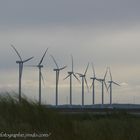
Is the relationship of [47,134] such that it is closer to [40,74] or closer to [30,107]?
[30,107]

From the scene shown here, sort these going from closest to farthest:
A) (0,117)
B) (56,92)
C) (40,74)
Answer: (0,117) < (40,74) < (56,92)

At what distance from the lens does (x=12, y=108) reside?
71.8 ft

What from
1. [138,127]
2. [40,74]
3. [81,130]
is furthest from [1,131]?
[40,74]

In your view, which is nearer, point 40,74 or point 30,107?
point 30,107

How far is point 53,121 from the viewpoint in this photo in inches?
840

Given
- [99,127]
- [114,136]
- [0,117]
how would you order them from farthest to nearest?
[99,127] → [114,136] → [0,117]

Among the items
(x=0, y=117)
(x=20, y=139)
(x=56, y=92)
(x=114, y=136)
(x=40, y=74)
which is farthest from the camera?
(x=56, y=92)

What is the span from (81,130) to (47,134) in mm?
2788

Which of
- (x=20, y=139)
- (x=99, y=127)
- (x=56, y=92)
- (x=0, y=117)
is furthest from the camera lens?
(x=56, y=92)

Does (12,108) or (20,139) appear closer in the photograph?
(20,139)

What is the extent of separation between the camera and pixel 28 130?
20.9m

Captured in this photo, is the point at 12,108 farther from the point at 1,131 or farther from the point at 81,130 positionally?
the point at 81,130

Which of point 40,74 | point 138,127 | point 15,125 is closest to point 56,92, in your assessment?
point 40,74

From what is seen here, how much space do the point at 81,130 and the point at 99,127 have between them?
2384 millimetres
